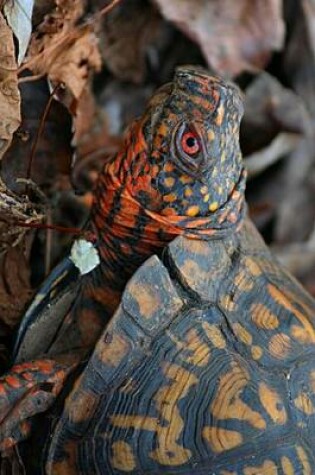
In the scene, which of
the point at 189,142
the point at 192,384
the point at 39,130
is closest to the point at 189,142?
the point at 189,142

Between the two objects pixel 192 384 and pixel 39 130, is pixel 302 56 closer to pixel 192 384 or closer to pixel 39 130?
pixel 39 130

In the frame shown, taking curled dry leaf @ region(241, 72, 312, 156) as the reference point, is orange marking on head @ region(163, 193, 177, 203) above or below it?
above

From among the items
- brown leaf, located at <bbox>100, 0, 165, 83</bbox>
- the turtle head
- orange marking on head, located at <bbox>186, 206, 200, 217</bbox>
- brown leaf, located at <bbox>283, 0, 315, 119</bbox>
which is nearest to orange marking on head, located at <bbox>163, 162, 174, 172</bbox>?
the turtle head

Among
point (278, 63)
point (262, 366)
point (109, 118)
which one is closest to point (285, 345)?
point (262, 366)

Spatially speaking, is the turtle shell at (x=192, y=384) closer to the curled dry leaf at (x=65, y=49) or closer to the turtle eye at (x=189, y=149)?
the turtle eye at (x=189, y=149)

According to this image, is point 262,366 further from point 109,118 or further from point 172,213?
point 109,118

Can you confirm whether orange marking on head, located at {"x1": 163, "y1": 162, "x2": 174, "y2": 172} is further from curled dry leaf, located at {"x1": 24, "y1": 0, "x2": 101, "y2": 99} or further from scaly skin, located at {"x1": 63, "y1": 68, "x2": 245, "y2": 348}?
curled dry leaf, located at {"x1": 24, "y1": 0, "x2": 101, "y2": 99}
